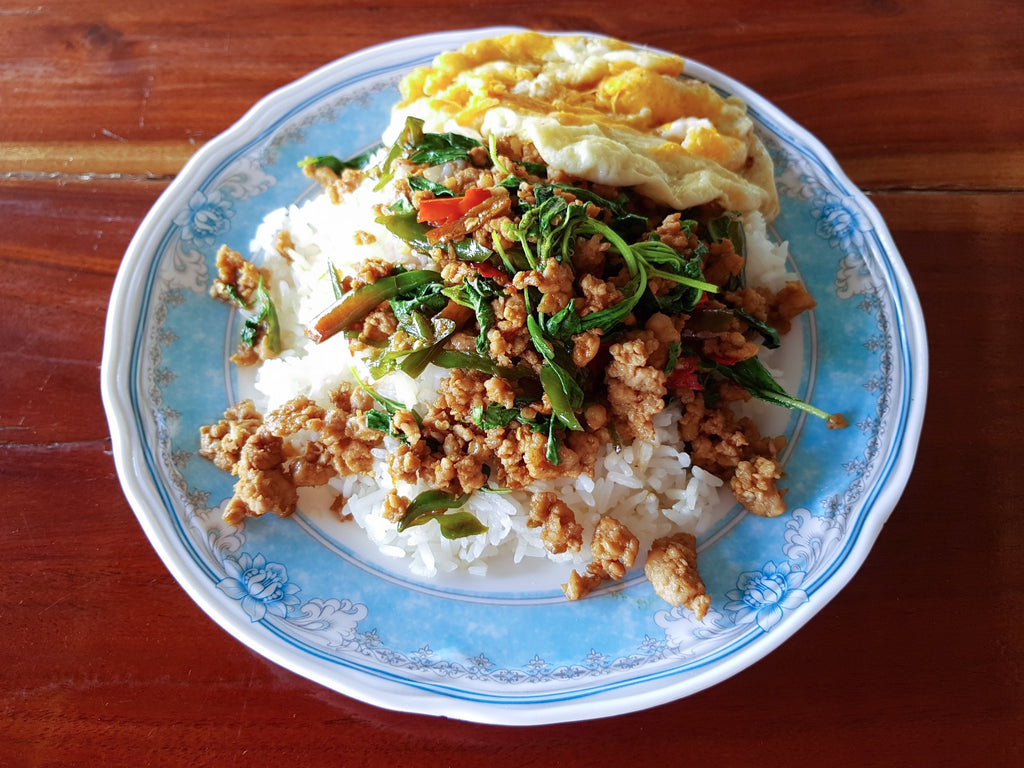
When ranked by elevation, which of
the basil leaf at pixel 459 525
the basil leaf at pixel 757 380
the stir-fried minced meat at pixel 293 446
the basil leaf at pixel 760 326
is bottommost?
the basil leaf at pixel 459 525

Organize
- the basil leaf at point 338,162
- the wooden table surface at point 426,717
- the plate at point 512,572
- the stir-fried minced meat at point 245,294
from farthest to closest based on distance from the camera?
the basil leaf at point 338,162 < the stir-fried minced meat at point 245,294 < the wooden table surface at point 426,717 < the plate at point 512,572

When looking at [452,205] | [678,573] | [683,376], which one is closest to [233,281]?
[452,205]

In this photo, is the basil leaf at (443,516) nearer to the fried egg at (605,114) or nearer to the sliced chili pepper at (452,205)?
the sliced chili pepper at (452,205)

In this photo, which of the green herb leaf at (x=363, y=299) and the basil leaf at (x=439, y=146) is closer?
the green herb leaf at (x=363, y=299)

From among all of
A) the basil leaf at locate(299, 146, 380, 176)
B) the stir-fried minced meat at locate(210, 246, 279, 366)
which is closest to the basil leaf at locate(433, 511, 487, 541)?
the stir-fried minced meat at locate(210, 246, 279, 366)

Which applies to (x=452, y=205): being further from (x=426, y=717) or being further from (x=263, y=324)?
(x=426, y=717)

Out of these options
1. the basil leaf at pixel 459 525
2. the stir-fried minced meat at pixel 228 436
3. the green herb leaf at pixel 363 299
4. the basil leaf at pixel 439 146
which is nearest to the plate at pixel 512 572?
the stir-fried minced meat at pixel 228 436
